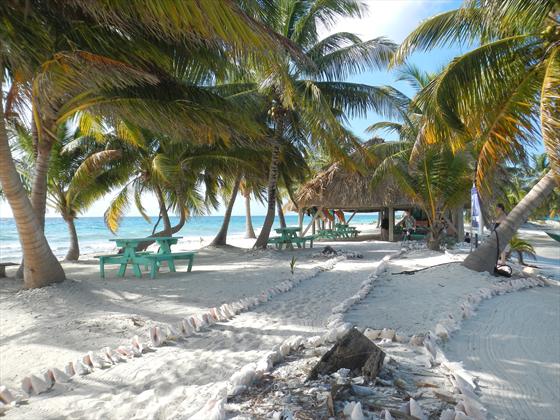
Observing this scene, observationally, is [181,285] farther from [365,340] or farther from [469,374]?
[469,374]

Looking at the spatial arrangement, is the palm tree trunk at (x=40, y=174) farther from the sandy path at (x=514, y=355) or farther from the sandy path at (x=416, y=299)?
the sandy path at (x=514, y=355)

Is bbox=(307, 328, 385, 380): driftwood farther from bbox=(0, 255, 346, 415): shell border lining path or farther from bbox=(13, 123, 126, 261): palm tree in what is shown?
bbox=(13, 123, 126, 261): palm tree

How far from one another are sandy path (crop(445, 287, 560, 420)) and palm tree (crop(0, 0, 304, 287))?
324 centimetres

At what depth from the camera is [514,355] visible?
128 inches

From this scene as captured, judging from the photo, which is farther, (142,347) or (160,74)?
(160,74)

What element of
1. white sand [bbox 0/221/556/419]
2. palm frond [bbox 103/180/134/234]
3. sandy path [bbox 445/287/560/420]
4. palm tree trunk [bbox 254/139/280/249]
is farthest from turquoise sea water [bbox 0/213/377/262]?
sandy path [bbox 445/287/560/420]

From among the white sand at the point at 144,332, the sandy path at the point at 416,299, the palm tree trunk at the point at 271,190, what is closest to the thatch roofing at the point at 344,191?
the palm tree trunk at the point at 271,190

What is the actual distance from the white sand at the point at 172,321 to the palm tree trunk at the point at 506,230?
13.9 inches

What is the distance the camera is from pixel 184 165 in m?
12.0

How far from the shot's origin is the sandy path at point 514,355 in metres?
2.44

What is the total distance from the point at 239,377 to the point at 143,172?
1100cm

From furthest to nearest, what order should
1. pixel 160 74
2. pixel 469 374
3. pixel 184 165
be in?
pixel 184 165, pixel 160 74, pixel 469 374

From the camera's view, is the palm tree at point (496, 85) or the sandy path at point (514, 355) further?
the palm tree at point (496, 85)

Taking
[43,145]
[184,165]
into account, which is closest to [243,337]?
[43,145]
